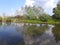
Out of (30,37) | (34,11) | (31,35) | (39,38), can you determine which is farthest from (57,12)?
(39,38)

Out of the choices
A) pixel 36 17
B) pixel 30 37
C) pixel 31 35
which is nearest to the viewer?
pixel 30 37

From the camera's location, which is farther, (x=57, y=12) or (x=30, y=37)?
(x=57, y=12)

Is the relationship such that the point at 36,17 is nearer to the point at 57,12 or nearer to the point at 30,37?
the point at 57,12

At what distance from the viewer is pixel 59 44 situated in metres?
13.0

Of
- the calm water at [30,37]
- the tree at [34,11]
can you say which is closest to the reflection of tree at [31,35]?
the calm water at [30,37]

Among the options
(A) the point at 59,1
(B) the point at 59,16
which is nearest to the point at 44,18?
(B) the point at 59,16

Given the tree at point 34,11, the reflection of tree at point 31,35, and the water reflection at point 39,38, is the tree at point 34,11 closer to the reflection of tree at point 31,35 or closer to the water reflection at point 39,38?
the reflection of tree at point 31,35

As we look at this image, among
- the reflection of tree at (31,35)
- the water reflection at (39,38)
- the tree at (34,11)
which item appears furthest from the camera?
the tree at (34,11)

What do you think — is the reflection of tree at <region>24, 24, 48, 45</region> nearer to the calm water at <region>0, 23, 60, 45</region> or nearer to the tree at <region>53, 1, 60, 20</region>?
the calm water at <region>0, 23, 60, 45</region>

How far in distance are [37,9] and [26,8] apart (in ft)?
23.1

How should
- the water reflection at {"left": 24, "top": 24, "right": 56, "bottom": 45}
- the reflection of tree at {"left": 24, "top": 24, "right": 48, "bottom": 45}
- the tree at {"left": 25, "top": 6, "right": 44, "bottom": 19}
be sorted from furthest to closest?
the tree at {"left": 25, "top": 6, "right": 44, "bottom": 19} < the reflection of tree at {"left": 24, "top": 24, "right": 48, "bottom": 45} < the water reflection at {"left": 24, "top": 24, "right": 56, "bottom": 45}

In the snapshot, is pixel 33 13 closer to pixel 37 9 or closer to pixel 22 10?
pixel 37 9

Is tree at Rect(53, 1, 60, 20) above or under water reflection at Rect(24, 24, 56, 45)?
above

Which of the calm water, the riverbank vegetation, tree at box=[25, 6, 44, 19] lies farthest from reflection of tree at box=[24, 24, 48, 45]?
tree at box=[25, 6, 44, 19]
